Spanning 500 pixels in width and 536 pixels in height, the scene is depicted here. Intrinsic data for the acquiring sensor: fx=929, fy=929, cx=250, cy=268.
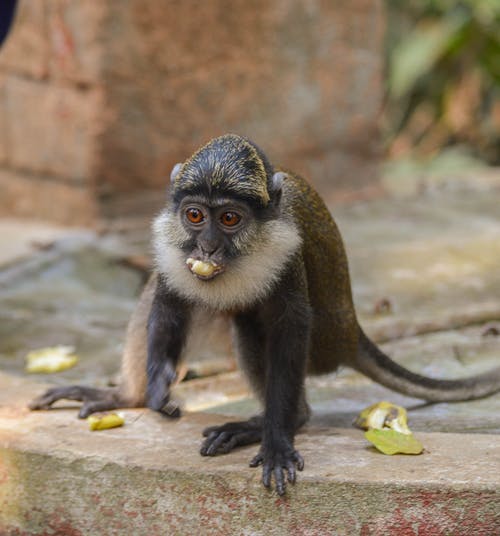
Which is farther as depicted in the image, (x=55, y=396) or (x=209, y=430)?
(x=55, y=396)

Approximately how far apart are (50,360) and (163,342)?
1.63 meters

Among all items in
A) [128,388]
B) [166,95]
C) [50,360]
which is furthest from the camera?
[166,95]

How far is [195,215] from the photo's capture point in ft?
10.7

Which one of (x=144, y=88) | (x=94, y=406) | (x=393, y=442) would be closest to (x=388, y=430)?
(x=393, y=442)

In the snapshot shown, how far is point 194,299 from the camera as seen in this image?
3.50 m

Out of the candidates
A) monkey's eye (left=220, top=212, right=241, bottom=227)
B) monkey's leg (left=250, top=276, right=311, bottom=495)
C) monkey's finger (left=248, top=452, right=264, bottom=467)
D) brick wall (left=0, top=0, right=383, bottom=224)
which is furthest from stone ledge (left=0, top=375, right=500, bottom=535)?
brick wall (left=0, top=0, right=383, bottom=224)

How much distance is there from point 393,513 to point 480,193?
6.91 metres

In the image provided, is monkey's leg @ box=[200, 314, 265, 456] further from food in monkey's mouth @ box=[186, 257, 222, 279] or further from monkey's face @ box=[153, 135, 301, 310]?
food in monkey's mouth @ box=[186, 257, 222, 279]

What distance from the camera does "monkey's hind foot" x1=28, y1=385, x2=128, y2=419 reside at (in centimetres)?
386

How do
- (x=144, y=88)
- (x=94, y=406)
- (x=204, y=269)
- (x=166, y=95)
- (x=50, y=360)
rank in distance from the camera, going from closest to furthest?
(x=204, y=269), (x=94, y=406), (x=50, y=360), (x=144, y=88), (x=166, y=95)

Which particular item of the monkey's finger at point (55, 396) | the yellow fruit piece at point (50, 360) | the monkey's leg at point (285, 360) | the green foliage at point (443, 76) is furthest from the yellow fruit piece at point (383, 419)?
the green foliage at point (443, 76)

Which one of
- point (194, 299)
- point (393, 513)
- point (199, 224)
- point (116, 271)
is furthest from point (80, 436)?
point (116, 271)

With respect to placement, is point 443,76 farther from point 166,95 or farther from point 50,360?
point 50,360

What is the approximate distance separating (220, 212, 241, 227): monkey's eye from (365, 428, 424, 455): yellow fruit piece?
925 millimetres
